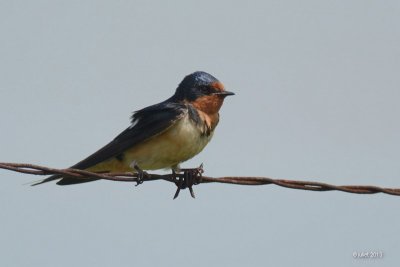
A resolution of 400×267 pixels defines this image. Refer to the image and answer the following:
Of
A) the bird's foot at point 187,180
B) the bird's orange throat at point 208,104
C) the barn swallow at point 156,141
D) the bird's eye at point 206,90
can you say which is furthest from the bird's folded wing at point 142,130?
the bird's foot at point 187,180

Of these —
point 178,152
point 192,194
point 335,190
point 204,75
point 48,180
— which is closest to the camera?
point 335,190

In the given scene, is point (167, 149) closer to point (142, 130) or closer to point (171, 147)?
point (171, 147)

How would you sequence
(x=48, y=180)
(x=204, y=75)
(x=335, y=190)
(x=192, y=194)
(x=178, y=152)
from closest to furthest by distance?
(x=335, y=190), (x=192, y=194), (x=48, y=180), (x=178, y=152), (x=204, y=75)

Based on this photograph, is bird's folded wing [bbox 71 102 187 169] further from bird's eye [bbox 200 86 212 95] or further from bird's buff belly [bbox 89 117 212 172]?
bird's eye [bbox 200 86 212 95]

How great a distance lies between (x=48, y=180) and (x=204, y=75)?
1.88m

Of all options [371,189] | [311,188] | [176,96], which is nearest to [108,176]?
[311,188]

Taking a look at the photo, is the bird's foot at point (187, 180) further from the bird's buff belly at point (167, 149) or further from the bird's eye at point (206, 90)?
the bird's eye at point (206, 90)

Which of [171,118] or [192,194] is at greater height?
[171,118]

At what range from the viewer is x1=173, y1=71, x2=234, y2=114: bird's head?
21.2 ft

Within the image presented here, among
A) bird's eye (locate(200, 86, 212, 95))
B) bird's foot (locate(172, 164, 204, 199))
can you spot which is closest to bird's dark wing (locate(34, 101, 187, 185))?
bird's eye (locate(200, 86, 212, 95))

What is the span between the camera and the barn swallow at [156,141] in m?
5.88

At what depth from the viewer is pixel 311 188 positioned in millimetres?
4055

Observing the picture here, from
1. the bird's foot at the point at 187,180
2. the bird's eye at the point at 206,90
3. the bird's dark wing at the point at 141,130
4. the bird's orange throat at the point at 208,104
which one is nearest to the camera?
the bird's foot at the point at 187,180

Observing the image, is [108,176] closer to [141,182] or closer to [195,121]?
[141,182]
